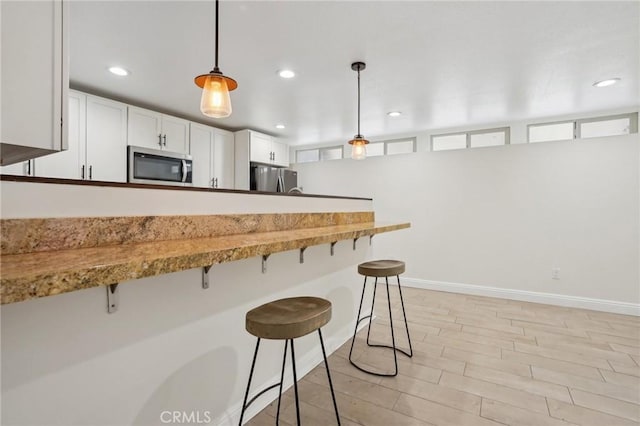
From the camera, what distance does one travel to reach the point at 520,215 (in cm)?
402

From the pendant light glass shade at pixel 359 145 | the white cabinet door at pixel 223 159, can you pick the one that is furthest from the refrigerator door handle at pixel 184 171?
the pendant light glass shade at pixel 359 145

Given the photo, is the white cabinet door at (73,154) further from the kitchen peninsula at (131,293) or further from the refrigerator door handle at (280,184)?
the refrigerator door handle at (280,184)

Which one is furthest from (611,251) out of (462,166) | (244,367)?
(244,367)

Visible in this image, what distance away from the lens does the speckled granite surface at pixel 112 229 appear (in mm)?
965

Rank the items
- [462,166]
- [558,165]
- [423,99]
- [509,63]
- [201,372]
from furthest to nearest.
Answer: [462,166] → [558,165] → [423,99] → [509,63] → [201,372]

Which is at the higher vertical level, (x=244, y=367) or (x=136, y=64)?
(x=136, y=64)

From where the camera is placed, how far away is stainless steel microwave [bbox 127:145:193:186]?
11.4 feet

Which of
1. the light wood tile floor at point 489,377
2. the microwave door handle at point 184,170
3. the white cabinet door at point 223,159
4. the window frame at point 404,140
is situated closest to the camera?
the light wood tile floor at point 489,377

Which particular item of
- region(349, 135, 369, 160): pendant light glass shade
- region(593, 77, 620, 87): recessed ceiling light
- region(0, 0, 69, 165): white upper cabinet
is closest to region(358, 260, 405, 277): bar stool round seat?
region(349, 135, 369, 160): pendant light glass shade

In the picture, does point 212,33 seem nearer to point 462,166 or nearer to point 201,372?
point 201,372

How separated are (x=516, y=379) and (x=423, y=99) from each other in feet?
8.91

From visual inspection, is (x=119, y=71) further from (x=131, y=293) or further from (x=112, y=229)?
(x=131, y=293)

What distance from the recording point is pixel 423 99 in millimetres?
3436

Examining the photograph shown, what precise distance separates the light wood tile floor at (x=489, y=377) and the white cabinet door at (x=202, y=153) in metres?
2.96
